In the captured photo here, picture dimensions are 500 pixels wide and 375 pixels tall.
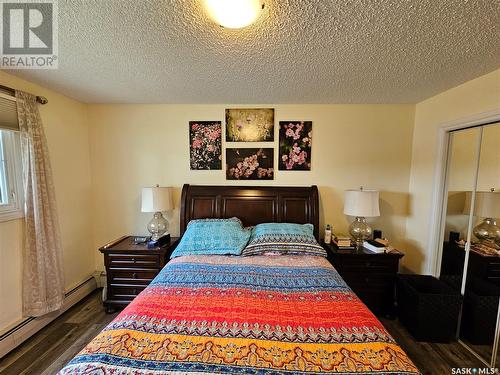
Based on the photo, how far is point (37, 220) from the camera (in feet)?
6.48

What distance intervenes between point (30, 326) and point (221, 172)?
2379mm

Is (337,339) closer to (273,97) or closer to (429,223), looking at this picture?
(429,223)

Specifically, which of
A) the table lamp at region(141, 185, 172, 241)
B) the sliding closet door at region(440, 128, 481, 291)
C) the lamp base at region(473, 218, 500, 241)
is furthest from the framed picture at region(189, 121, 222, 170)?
the lamp base at region(473, 218, 500, 241)

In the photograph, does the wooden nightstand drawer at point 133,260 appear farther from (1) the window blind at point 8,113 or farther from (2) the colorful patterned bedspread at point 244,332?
(1) the window blind at point 8,113

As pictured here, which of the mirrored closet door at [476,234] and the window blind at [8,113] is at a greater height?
the window blind at [8,113]

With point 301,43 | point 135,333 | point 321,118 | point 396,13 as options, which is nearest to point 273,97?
point 321,118

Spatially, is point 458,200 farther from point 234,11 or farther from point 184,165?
point 184,165

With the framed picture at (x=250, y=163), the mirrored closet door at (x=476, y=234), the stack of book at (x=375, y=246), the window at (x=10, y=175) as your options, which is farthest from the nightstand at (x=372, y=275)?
the window at (x=10, y=175)

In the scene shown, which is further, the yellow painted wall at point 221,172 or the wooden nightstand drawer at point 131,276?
the yellow painted wall at point 221,172

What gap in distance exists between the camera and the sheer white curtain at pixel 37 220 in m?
1.95

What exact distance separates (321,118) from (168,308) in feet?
8.29

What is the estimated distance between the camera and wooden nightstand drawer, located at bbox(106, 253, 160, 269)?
2291 mm

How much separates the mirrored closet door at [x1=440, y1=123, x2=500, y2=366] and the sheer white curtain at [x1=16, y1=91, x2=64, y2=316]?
12.9 feet

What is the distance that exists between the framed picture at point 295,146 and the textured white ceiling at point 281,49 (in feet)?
1.41
